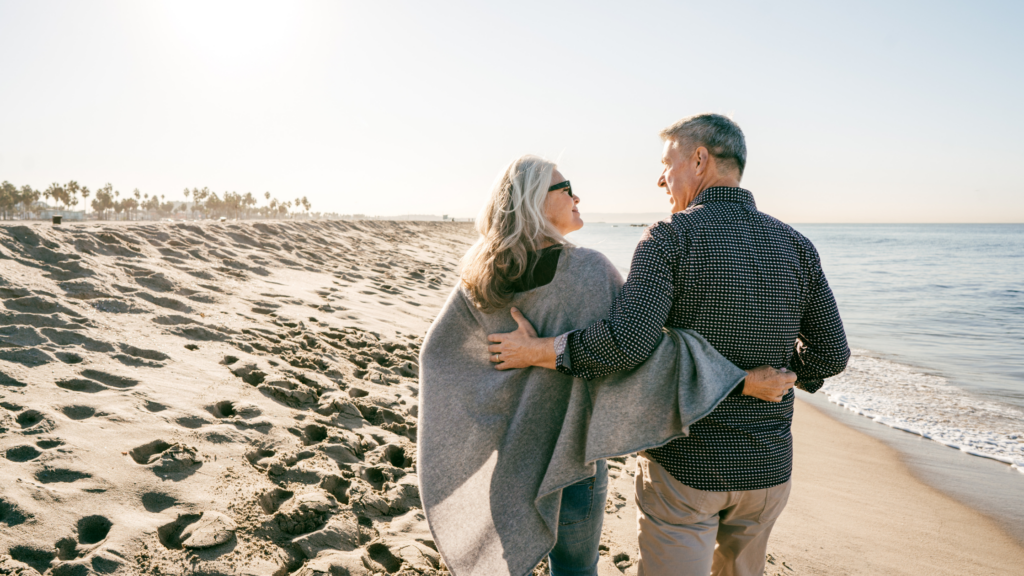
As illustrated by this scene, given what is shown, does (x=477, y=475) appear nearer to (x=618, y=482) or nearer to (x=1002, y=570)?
(x=618, y=482)

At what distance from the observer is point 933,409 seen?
22.8 ft

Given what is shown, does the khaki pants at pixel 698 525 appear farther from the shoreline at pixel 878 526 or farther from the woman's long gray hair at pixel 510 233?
the shoreline at pixel 878 526

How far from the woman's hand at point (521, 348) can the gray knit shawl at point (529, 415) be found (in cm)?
4

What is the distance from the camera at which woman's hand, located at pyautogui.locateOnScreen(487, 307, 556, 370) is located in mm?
1849

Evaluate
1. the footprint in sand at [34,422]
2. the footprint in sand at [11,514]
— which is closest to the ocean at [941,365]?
the footprint in sand at [34,422]

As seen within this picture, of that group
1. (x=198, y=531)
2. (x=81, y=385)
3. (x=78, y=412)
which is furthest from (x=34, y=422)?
(x=198, y=531)

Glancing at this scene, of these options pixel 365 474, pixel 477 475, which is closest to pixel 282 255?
pixel 365 474

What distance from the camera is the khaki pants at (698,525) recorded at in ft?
6.11

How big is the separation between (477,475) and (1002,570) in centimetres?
398

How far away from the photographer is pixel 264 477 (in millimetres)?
2920

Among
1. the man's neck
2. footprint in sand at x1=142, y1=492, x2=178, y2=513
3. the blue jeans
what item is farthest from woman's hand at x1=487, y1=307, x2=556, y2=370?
footprint in sand at x1=142, y1=492, x2=178, y2=513

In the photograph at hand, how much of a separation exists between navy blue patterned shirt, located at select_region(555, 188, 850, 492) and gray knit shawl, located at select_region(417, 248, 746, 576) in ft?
0.30

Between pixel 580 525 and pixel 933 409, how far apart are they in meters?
7.20

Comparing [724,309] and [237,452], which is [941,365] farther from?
[237,452]
